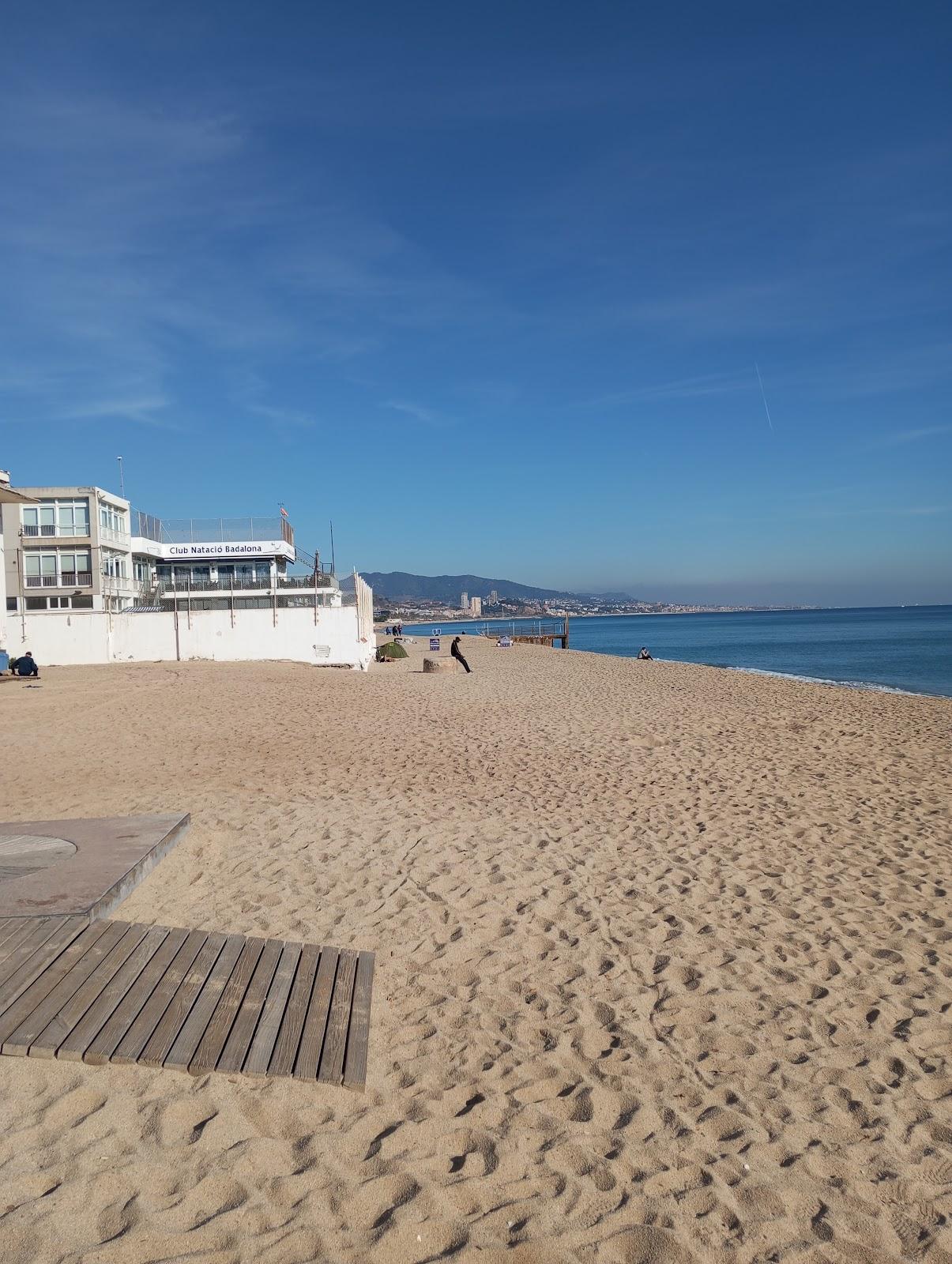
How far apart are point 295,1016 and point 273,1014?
0.11 m

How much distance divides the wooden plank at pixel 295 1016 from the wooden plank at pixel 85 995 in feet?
2.91

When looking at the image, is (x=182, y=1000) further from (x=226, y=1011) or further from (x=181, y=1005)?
(x=226, y=1011)

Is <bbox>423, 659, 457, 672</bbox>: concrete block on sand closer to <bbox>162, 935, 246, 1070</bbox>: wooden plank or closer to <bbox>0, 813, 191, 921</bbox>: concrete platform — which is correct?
<bbox>0, 813, 191, 921</bbox>: concrete platform

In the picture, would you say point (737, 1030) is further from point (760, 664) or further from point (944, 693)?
point (760, 664)

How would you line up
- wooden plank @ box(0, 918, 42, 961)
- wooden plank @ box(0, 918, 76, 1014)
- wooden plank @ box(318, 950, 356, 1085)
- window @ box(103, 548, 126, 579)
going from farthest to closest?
window @ box(103, 548, 126, 579) → wooden plank @ box(0, 918, 42, 961) → wooden plank @ box(0, 918, 76, 1014) → wooden plank @ box(318, 950, 356, 1085)

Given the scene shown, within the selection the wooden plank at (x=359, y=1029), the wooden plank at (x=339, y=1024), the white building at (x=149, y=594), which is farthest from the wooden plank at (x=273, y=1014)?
the white building at (x=149, y=594)

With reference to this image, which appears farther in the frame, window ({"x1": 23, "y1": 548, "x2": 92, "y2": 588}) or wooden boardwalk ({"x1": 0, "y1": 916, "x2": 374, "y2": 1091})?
window ({"x1": 23, "y1": 548, "x2": 92, "y2": 588})

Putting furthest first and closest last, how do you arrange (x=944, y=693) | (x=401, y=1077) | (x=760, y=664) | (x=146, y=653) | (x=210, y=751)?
(x=760, y=664)
(x=944, y=693)
(x=146, y=653)
(x=210, y=751)
(x=401, y=1077)

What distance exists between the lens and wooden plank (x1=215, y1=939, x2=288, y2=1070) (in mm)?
3588

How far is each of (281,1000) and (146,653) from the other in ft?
87.6

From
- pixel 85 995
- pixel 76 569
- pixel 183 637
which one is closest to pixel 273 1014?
pixel 85 995

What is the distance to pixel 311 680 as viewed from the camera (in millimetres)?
22359

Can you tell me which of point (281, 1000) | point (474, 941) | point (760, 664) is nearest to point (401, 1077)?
point (281, 1000)

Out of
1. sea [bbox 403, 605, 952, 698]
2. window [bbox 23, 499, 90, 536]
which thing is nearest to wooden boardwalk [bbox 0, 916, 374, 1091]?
sea [bbox 403, 605, 952, 698]
